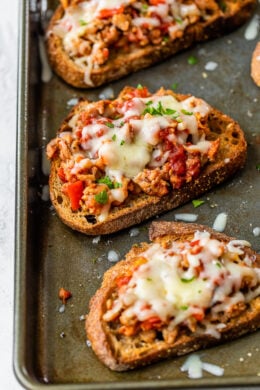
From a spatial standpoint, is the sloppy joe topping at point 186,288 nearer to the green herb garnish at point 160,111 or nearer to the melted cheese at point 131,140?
the melted cheese at point 131,140

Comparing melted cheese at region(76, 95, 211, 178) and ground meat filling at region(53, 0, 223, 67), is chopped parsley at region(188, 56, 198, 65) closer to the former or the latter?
ground meat filling at region(53, 0, 223, 67)

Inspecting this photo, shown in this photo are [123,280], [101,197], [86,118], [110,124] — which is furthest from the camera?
[86,118]

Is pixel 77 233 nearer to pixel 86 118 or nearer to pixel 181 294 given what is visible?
pixel 86 118

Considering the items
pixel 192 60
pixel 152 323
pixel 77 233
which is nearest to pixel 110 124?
pixel 77 233

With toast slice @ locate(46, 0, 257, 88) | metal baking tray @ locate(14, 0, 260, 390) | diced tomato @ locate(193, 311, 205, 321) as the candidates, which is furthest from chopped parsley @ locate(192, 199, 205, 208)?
toast slice @ locate(46, 0, 257, 88)

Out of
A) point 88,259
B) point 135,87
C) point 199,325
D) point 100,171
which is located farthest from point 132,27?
point 199,325

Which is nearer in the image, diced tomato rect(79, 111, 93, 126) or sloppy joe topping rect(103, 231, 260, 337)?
sloppy joe topping rect(103, 231, 260, 337)
